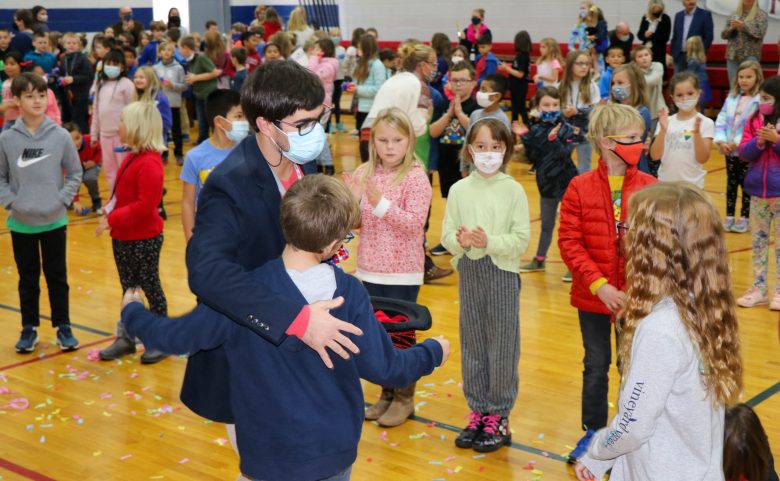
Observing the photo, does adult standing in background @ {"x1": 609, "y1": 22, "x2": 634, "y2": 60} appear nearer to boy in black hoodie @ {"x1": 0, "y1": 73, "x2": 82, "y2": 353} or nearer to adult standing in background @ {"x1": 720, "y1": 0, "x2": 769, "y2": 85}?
adult standing in background @ {"x1": 720, "y1": 0, "x2": 769, "y2": 85}

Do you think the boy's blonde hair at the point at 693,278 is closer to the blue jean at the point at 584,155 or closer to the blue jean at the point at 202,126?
the blue jean at the point at 584,155

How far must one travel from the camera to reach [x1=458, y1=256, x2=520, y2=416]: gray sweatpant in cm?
426

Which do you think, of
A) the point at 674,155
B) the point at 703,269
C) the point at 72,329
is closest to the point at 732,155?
the point at 674,155

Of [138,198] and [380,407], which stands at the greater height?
[138,198]

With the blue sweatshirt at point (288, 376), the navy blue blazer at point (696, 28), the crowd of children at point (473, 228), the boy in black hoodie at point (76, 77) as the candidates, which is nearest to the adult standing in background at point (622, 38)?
the navy blue blazer at point (696, 28)

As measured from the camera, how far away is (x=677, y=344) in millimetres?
2330

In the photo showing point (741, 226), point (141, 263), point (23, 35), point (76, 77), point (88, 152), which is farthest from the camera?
point (23, 35)

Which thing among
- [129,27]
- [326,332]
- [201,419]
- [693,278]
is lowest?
[201,419]

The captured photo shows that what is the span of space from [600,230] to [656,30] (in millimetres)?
11309

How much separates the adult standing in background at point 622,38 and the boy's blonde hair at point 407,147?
10566mm

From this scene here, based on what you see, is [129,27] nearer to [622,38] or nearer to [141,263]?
[622,38]

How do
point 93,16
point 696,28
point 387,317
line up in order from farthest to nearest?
point 93,16 → point 696,28 → point 387,317

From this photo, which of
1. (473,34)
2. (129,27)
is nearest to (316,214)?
(473,34)

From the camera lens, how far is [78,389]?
5156mm
